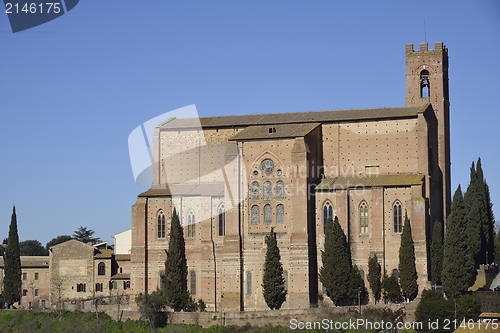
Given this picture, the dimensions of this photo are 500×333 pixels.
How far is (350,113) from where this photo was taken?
195ft

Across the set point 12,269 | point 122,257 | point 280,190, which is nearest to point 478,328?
point 280,190

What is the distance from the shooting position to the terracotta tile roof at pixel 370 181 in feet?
181

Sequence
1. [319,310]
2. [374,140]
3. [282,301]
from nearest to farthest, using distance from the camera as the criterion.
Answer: [319,310], [282,301], [374,140]

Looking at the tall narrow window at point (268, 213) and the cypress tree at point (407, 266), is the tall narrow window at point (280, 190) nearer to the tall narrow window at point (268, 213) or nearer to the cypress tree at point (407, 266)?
the tall narrow window at point (268, 213)

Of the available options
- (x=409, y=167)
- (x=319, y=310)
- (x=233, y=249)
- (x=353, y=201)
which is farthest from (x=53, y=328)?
(x=409, y=167)

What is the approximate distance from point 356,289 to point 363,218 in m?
4.80

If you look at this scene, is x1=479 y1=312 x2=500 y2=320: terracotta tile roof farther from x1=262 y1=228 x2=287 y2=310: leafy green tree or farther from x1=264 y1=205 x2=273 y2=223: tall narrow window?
x1=264 y1=205 x2=273 y2=223: tall narrow window

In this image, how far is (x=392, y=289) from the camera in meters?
52.9

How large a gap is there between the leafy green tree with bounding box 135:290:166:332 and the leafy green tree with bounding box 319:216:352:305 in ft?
31.8

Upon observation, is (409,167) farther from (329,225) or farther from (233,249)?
(233,249)

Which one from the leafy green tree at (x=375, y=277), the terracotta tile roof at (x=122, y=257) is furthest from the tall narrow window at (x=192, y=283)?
the terracotta tile roof at (x=122, y=257)

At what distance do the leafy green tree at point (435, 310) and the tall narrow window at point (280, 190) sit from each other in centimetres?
1132

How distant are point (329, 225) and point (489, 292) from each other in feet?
32.6

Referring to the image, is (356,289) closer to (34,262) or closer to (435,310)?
(435,310)
